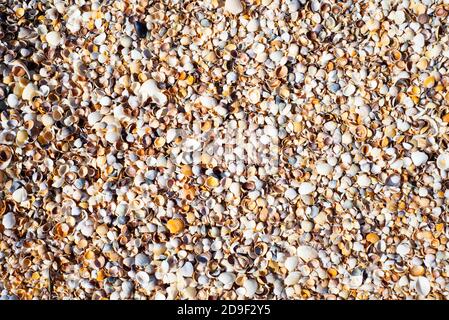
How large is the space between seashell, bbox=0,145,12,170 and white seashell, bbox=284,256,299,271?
0.86 m

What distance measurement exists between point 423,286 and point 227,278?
552mm

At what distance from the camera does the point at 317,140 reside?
146 centimetres

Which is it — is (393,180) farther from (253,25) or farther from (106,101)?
(106,101)

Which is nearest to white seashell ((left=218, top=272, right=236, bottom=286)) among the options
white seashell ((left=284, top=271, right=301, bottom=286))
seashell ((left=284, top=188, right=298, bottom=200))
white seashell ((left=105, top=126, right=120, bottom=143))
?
white seashell ((left=284, top=271, right=301, bottom=286))

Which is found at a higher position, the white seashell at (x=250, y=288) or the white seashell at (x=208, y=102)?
the white seashell at (x=208, y=102)

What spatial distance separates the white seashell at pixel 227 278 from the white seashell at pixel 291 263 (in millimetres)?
156

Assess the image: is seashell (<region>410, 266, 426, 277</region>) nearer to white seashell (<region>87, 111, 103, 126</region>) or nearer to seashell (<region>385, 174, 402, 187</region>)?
seashell (<region>385, 174, 402, 187</region>)

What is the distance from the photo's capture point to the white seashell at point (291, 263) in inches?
55.7

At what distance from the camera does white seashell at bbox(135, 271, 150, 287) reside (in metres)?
1.41

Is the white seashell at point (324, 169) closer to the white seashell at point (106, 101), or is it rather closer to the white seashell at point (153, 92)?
the white seashell at point (153, 92)

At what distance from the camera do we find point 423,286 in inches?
55.1

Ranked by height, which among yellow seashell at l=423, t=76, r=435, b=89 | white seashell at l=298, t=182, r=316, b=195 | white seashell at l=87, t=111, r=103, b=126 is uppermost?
yellow seashell at l=423, t=76, r=435, b=89

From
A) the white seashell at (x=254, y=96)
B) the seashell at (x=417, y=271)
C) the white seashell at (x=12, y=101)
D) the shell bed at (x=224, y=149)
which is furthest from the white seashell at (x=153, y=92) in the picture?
the seashell at (x=417, y=271)

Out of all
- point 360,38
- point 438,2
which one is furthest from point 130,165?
point 438,2
